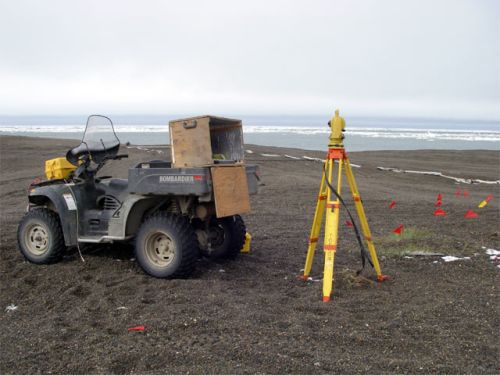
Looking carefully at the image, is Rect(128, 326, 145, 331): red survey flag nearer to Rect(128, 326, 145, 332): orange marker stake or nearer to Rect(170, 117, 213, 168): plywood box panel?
Rect(128, 326, 145, 332): orange marker stake

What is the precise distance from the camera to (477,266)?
6.68 metres

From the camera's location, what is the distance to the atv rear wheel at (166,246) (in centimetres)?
625

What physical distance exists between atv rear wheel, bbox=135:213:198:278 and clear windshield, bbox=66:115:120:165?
1588 mm

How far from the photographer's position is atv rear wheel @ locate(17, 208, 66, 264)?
7.27 metres

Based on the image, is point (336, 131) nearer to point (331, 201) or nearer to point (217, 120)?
point (331, 201)

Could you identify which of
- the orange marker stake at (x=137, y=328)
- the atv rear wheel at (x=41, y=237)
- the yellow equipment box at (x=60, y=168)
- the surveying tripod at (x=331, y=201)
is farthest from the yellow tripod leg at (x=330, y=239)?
the yellow equipment box at (x=60, y=168)

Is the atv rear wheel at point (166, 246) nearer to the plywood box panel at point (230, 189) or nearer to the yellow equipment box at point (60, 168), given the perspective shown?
the plywood box panel at point (230, 189)

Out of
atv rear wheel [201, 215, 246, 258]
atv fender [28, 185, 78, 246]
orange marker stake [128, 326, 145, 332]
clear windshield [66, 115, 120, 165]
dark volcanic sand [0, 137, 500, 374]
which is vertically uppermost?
clear windshield [66, 115, 120, 165]

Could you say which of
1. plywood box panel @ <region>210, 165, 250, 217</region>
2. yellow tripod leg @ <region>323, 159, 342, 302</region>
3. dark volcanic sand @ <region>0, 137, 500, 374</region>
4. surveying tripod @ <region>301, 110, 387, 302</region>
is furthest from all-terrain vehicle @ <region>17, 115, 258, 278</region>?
yellow tripod leg @ <region>323, 159, 342, 302</region>

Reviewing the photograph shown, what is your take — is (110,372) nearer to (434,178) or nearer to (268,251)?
(268,251)

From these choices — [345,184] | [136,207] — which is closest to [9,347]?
[136,207]

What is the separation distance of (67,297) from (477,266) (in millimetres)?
4913

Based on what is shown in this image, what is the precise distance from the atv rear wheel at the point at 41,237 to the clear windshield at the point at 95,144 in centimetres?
87

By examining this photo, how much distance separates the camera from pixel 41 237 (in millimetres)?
7445
